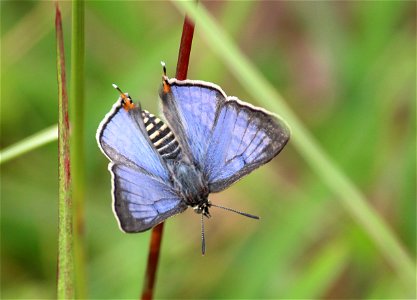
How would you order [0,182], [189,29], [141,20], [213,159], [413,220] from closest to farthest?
[189,29] → [213,159] → [413,220] → [0,182] → [141,20]

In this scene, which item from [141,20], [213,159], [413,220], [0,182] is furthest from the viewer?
[141,20]

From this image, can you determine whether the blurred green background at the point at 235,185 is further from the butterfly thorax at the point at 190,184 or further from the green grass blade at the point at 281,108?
the green grass blade at the point at 281,108

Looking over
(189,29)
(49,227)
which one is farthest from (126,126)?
(49,227)

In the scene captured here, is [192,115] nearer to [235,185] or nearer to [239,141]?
[239,141]

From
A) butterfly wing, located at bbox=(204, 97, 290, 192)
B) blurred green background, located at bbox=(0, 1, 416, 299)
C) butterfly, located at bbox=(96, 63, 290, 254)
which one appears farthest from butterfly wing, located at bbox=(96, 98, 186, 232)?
blurred green background, located at bbox=(0, 1, 416, 299)

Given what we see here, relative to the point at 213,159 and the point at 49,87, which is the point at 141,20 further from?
the point at 213,159

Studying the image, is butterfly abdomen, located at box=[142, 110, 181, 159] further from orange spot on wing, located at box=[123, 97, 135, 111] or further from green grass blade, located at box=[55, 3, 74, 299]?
green grass blade, located at box=[55, 3, 74, 299]
